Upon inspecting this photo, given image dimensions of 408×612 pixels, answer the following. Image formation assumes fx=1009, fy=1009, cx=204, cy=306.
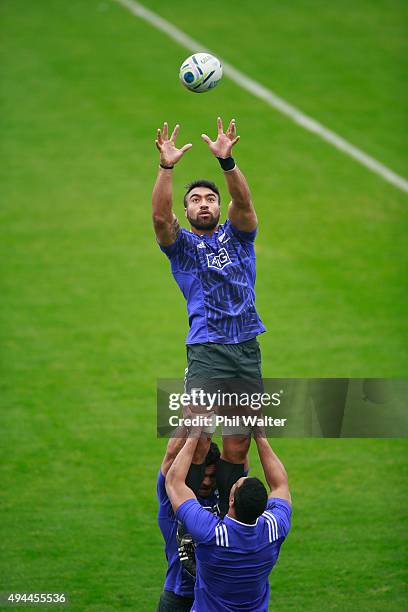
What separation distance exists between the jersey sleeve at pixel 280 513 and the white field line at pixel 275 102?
13.5 meters

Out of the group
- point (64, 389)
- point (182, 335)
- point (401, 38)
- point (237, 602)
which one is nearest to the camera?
point (237, 602)

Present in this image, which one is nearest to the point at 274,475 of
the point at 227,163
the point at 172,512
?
the point at 172,512

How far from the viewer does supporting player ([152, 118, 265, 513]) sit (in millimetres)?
8531

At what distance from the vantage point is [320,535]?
11773 mm

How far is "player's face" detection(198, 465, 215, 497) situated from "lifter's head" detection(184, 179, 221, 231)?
2.12m

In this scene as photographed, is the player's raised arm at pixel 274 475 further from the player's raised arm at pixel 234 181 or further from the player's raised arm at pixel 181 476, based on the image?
the player's raised arm at pixel 234 181

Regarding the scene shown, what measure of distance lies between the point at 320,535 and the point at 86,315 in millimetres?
6693

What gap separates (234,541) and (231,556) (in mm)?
122

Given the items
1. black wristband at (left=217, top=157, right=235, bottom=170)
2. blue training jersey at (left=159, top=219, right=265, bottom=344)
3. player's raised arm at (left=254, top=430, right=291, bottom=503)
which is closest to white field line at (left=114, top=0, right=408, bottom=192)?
blue training jersey at (left=159, top=219, right=265, bottom=344)

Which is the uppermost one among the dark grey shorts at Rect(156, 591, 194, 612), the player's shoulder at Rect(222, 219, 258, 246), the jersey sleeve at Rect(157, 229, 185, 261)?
the player's shoulder at Rect(222, 219, 258, 246)

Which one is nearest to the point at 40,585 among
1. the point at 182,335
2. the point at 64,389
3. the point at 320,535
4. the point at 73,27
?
the point at 320,535

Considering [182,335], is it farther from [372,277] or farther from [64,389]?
[372,277]

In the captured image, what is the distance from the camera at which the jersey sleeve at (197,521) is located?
25.3 ft

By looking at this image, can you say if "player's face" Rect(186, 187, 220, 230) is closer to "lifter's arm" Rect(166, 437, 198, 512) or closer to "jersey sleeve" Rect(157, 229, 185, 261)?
"jersey sleeve" Rect(157, 229, 185, 261)
